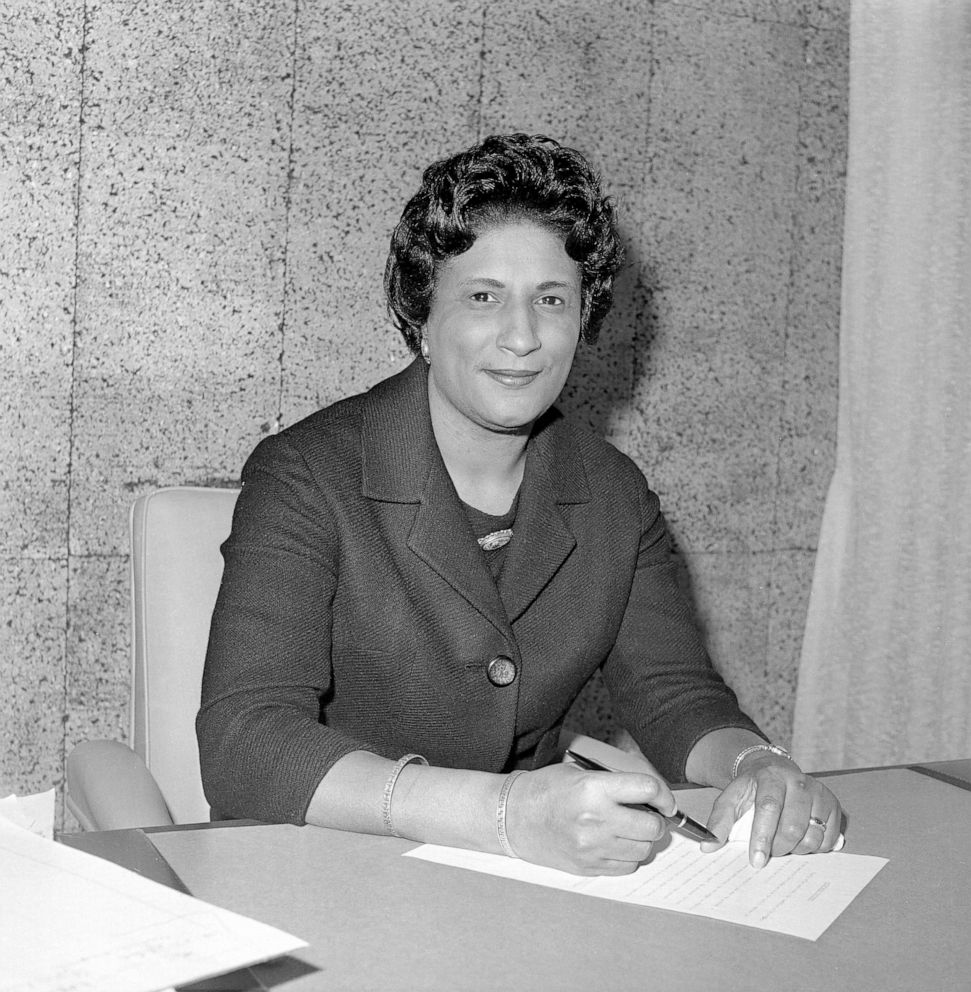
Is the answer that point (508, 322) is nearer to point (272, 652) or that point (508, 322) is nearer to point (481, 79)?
point (272, 652)

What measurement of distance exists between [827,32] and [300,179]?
4.72 feet

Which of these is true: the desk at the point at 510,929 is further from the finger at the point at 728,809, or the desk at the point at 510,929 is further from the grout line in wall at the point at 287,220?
the grout line in wall at the point at 287,220

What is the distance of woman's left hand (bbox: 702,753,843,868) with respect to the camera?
1.39 meters

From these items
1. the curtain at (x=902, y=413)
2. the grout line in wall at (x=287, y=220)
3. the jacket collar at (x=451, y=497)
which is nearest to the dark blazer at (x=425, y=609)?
the jacket collar at (x=451, y=497)

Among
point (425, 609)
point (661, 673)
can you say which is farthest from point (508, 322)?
point (661, 673)

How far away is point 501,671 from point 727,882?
551 mm

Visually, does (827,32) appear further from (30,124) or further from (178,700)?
(178,700)

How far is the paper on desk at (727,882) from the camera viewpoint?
1.20 metres

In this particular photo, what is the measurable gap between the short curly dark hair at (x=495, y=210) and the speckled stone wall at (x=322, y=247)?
0.77 m

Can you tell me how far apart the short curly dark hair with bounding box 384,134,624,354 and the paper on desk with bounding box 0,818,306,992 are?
43.3 inches

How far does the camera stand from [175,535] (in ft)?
6.57

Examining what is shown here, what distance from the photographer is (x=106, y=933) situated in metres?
0.97

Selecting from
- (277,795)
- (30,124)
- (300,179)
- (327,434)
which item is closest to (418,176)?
(300,179)

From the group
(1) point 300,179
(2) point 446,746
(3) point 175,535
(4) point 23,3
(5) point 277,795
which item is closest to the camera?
(5) point 277,795
